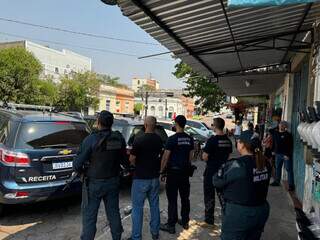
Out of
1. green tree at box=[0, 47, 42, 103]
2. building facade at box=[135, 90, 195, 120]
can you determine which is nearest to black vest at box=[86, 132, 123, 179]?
green tree at box=[0, 47, 42, 103]

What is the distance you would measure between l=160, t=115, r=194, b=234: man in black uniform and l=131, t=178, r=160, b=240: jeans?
0.38m

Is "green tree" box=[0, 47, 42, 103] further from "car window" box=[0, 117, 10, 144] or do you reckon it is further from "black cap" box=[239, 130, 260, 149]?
→ "black cap" box=[239, 130, 260, 149]

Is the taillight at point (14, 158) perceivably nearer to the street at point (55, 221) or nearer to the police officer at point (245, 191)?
the street at point (55, 221)

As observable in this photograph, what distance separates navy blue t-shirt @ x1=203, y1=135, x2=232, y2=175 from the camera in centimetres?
536

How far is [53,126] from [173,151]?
7.36ft

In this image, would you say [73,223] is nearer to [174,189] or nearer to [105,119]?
[174,189]

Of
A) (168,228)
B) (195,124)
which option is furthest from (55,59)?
(168,228)

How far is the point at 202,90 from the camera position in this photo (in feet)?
86.3

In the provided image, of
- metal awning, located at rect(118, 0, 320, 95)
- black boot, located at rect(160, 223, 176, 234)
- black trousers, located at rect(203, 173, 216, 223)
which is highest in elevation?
metal awning, located at rect(118, 0, 320, 95)

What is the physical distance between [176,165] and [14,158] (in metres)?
2.45

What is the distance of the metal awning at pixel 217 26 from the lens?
4.89 meters

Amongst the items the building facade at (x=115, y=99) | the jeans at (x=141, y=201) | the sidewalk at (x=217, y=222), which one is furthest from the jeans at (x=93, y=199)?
the building facade at (x=115, y=99)

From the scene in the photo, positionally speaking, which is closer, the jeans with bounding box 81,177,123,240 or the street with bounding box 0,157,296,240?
the jeans with bounding box 81,177,123,240

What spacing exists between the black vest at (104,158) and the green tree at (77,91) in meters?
41.6
